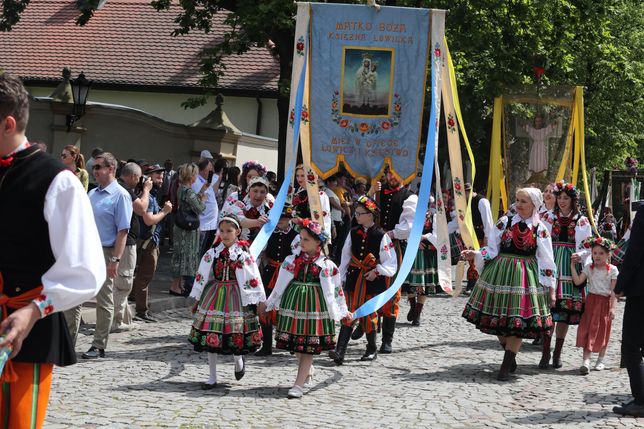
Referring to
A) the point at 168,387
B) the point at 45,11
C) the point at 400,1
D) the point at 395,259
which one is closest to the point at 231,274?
the point at 168,387

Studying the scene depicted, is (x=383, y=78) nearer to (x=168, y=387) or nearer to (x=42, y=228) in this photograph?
(x=168, y=387)

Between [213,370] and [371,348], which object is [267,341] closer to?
[371,348]

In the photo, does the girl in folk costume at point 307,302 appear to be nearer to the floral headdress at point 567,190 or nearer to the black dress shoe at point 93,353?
the black dress shoe at point 93,353

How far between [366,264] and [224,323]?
2.13 metres

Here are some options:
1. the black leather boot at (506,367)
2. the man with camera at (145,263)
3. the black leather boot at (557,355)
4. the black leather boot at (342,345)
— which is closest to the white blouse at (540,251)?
the black leather boot at (506,367)

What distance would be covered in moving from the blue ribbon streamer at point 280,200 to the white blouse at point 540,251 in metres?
1.84

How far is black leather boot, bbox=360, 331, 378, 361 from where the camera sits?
10.2 metres

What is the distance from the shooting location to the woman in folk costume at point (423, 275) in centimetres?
1312

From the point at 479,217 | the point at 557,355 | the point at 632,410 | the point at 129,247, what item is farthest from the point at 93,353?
the point at 479,217

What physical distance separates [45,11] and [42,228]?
1591 inches

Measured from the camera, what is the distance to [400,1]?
18.5 m

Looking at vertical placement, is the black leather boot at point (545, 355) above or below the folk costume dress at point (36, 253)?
below

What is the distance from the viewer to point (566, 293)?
35.7ft

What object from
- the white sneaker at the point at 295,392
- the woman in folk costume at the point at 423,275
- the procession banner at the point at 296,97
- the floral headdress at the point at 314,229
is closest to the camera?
the white sneaker at the point at 295,392
